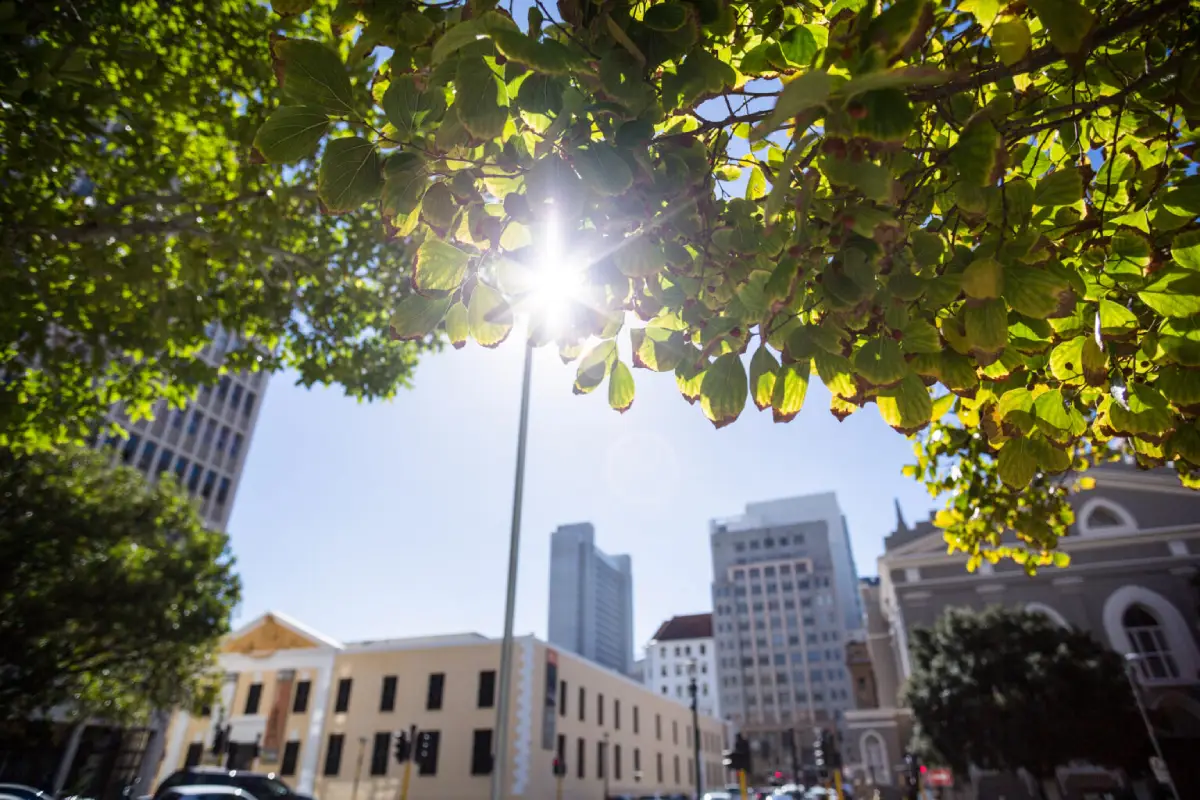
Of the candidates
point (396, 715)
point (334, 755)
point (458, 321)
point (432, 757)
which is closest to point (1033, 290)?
point (458, 321)

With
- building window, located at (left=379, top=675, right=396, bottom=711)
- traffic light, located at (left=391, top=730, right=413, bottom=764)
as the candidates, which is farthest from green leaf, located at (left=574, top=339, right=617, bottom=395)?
building window, located at (left=379, top=675, right=396, bottom=711)

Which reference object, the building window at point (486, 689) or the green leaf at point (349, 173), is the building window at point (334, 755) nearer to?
the building window at point (486, 689)

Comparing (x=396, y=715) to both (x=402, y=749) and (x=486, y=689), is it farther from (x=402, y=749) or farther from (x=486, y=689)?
(x=402, y=749)

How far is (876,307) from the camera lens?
2230 millimetres

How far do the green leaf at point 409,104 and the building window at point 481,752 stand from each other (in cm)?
2980

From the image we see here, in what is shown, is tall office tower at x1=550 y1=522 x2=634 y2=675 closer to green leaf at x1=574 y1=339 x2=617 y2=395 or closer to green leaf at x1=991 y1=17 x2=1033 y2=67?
green leaf at x1=574 y1=339 x2=617 y2=395

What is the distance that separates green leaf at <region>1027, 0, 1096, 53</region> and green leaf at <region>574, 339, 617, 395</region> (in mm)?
1554

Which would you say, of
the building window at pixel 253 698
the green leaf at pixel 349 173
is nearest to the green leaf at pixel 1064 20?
the green leaf at pixel 349 173

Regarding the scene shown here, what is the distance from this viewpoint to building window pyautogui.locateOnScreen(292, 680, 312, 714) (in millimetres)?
30844

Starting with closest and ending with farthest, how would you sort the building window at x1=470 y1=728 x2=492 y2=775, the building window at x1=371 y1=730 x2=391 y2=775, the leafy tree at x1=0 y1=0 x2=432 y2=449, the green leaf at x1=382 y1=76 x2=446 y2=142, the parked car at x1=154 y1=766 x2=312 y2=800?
Result: the green leaf at x1=382 y1=76 x2=446 y2=142
the leafy tree at x1=0 y1=0 x2=432 y2=449
the parked car at x1=154 y1=766 x2=312 y2=800
the building window at x1=470 y1=728 x2=492 y2=775
the building window at x1=371 y1=730 x2=391 y2=775

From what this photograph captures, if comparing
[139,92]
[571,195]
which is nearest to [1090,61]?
[571,195]

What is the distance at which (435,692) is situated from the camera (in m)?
29.5

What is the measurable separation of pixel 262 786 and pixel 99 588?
6.38 metres

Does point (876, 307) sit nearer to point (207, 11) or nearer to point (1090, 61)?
point (1090, 61)
